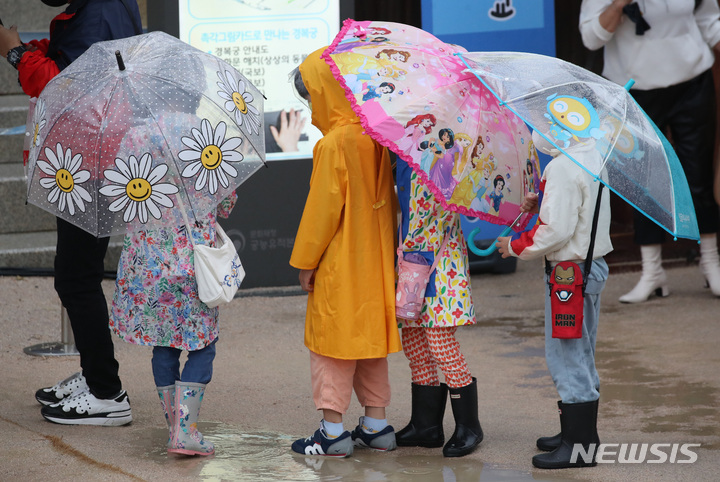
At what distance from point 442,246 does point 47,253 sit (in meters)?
3.89

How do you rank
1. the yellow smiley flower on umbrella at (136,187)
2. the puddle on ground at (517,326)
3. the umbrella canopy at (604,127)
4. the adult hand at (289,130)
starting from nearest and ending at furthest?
the umbrella canopy at (604,127) → the yellow smiley flower on umbrella at (136,187) → the puddle on ground at (517,326) → the adult hand at (289,130)

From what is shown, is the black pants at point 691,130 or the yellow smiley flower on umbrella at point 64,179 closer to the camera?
the yellow smiley flower on umbrella at point 64,179

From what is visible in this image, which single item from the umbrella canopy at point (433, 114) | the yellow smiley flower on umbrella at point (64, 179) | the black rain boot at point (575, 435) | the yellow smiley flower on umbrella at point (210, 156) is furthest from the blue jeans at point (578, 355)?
the yellow smiley flower on umbrella at point (64, 179)

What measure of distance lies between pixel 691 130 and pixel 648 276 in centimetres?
98

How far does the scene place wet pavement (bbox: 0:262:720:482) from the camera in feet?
11.9

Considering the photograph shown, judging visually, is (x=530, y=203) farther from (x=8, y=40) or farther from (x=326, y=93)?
(x=8, y=40)

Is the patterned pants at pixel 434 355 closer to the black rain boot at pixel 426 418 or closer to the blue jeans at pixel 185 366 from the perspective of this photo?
the black rain boot at pixel 426 418

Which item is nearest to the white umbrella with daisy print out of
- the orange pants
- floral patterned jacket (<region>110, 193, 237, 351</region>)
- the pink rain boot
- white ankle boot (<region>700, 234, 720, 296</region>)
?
floral patterned jacket (<region>110, 193, 237, 351</region>)

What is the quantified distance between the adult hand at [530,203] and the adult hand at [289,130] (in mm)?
3240

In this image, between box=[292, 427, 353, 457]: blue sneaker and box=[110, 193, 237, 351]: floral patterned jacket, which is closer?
box=[110, 193, 237, 351]: floral patterned jacket

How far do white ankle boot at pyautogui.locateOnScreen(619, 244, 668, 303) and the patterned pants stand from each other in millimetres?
2912

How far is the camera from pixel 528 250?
3.56 m

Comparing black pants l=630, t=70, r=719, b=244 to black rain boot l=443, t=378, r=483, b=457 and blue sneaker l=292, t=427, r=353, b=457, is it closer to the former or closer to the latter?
black rain boot l=443, t=378, r=483, b=457
